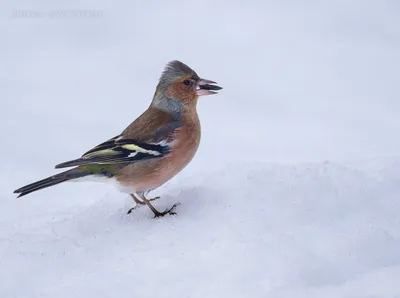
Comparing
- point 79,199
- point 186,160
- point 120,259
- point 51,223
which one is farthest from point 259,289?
point 79,199

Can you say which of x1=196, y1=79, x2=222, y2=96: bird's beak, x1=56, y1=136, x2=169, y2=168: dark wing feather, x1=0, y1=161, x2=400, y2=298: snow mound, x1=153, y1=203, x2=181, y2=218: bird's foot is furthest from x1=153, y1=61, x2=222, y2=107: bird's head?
x1=153, y1=203, x2=181, y2=218: bird's foot

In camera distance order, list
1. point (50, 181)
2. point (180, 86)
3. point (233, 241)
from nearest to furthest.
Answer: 1. point (233, 241)
2. point (50, 181)
3. point (180, 86)

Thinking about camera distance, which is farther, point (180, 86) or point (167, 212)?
point (180, 86)

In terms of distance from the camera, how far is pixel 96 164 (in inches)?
251

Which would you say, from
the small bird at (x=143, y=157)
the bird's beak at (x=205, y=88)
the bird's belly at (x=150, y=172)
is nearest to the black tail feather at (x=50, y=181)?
the small bird at (x=143, y=157)

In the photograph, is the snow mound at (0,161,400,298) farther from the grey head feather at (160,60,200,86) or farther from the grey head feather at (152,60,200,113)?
the grey head feather at (160,60,200,86)

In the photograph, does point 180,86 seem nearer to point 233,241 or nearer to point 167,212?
point 167,212

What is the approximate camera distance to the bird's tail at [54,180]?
20.0 ft

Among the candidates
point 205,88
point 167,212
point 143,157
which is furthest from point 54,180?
point 205,88

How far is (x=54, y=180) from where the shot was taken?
6211 millimetres

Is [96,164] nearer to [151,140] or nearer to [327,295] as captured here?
[151,140]

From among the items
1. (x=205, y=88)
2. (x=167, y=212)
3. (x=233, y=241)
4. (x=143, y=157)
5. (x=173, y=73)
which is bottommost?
(x=167, y=212)

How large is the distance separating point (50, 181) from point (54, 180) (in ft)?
0.13

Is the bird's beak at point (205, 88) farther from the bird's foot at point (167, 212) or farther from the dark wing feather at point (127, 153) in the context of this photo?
the bird's foot at point (167, 212)
